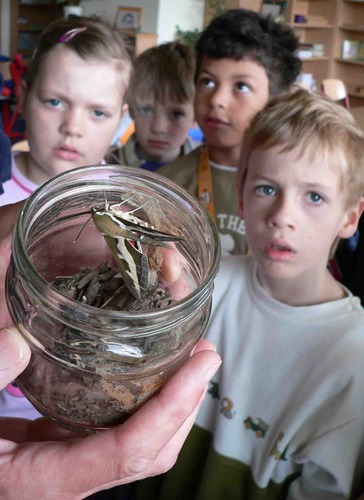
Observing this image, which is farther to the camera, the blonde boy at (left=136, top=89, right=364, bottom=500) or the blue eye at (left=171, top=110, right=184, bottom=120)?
the blue eye at (left=171, top=110, right=184, bottom=120)

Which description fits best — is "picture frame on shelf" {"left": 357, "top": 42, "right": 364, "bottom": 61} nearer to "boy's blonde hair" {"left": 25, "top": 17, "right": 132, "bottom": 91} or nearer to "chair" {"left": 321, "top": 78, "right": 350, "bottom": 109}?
"chair" {"left": 321, "top": 78, "right": 350, "bottom": 109}

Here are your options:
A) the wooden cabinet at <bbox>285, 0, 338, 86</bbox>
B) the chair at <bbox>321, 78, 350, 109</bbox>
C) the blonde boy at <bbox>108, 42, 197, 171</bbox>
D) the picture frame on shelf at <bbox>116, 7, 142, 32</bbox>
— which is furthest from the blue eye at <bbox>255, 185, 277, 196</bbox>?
the wooden cabinet at <bbox>285, 0, 338, 86</bbox>

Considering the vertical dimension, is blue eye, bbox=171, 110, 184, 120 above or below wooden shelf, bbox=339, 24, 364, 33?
above

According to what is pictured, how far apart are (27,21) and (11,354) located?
17.5ft

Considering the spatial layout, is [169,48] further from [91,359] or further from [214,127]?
[91,359]

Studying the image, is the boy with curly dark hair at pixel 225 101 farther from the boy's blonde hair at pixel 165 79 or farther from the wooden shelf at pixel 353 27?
the wooden shelf at pixel 353 27

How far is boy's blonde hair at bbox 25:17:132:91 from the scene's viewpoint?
3.46 feet

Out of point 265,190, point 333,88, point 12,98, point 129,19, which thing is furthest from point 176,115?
point 129,19

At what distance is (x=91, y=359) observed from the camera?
0.37 meters

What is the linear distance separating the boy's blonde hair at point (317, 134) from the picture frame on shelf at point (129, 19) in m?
3.82

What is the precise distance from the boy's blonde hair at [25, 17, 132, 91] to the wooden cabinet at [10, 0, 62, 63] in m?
4.15

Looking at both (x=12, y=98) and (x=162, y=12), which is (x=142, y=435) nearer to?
(x=12, y=98)

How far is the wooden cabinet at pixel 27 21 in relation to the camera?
500 cm

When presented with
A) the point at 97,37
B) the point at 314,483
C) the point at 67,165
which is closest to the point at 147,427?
the point at 314,483
